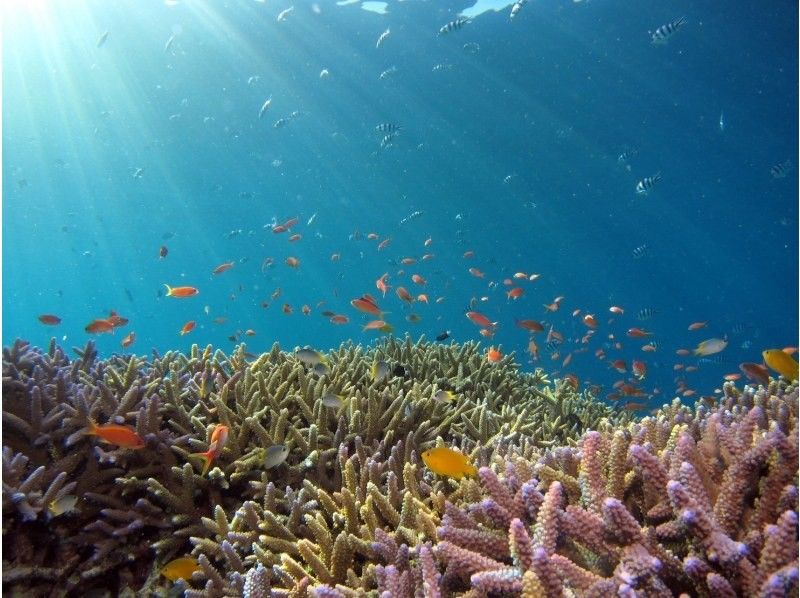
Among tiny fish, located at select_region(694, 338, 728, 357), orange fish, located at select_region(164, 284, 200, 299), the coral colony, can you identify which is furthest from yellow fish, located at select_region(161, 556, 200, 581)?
tiny fish, located at select_region(694, 338, 728, 357)

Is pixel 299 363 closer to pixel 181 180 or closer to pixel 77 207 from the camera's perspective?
pixel 181 180

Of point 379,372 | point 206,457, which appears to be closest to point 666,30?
point 379,372

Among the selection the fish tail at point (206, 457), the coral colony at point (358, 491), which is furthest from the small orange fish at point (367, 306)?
the fish tail at point (206, 457)

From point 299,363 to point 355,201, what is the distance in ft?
150

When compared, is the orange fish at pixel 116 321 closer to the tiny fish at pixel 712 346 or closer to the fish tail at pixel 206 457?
the fish tail at pixel 206 457

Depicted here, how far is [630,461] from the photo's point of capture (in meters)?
2.53

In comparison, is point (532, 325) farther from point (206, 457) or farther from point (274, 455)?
point (206, 457)

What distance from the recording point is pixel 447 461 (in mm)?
3184

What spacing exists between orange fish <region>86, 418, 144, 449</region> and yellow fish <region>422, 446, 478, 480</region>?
2.22 m

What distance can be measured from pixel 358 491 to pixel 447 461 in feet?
2.30

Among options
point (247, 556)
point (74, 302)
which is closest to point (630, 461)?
point (247, 556)

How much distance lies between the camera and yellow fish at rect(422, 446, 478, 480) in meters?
3.14

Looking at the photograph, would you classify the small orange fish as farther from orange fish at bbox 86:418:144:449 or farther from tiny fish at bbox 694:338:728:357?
tiny fish at bbox 694:338:728:357

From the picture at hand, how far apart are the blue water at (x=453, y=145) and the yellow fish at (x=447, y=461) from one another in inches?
238
